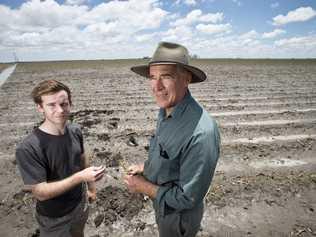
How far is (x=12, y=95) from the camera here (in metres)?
14.7

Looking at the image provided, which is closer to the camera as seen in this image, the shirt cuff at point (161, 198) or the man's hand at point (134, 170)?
the shirt cuff at point (161, 198)

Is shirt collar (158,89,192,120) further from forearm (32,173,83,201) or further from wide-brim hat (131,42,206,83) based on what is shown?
forearm (32,173,83,201)

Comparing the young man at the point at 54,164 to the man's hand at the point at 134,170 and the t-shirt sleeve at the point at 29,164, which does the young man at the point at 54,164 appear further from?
the man's hand at the point at 134,170

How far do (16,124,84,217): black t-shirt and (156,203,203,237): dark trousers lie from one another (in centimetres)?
97

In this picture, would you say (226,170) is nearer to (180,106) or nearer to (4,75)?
(180,106)

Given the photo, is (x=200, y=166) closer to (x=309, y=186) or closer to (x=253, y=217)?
(x=253, y=217)

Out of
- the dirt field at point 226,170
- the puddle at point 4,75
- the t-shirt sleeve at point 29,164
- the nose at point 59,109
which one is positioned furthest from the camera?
the puddle at point 4,75

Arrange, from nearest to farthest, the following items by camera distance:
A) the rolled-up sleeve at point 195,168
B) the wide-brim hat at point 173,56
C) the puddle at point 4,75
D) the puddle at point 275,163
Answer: the rolled-up sleeve at point 195,168 → the wide-brim hat at point 173,56 → the puddle at point 275,163 → the puddle at point 4,75

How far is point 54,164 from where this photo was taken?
226cm

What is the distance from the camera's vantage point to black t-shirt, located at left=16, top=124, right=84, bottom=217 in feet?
6.89

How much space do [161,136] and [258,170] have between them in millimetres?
4167

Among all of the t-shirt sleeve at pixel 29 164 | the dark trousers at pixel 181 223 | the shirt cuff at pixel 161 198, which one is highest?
the t-shirt sleeve at pixel 29 164

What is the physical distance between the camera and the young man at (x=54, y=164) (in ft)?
6.94

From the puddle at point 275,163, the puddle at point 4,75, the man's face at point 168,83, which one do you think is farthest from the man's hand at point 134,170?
the puddle at point 4,75
